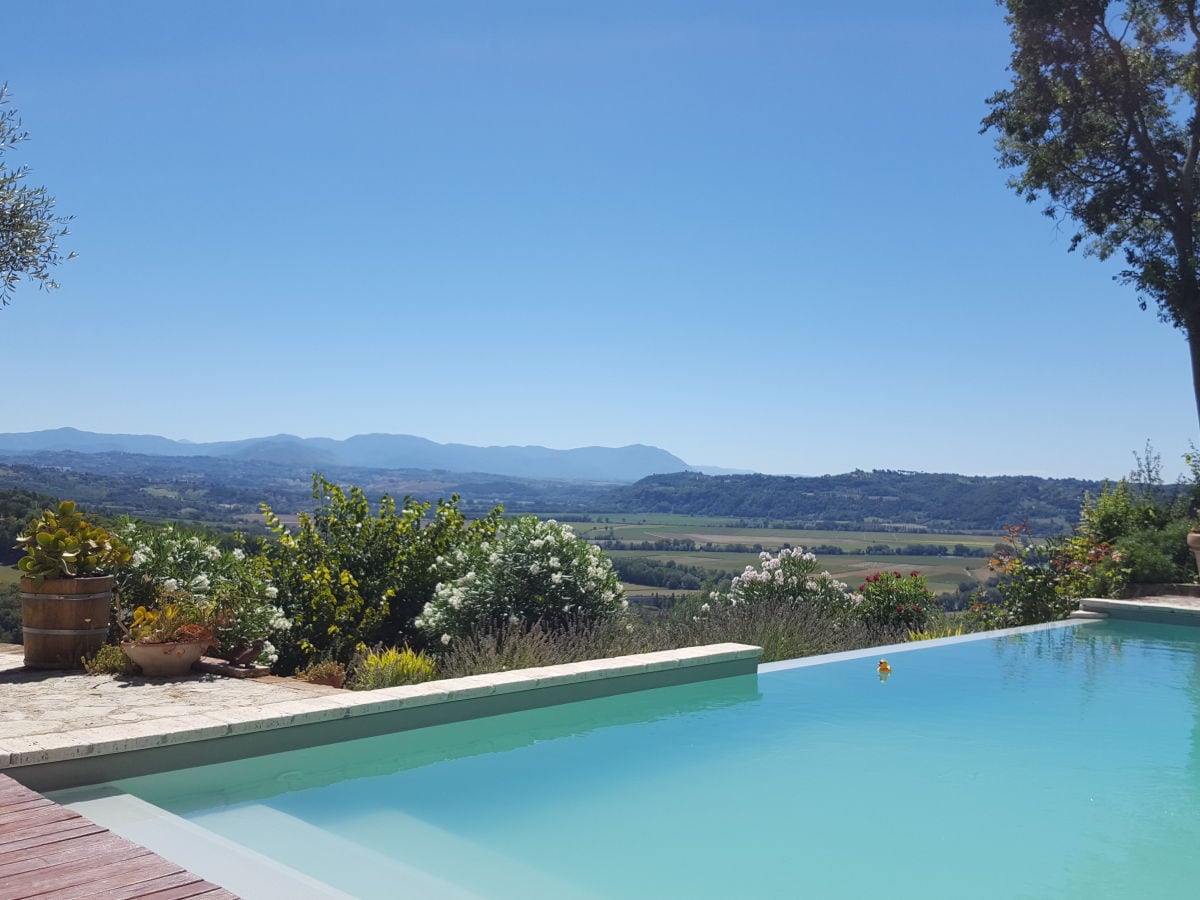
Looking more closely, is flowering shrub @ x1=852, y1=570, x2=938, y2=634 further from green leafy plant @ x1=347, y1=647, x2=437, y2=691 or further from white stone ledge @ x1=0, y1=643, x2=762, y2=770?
green leafy plant @ x1=347, y1=647, x2=437, y2=691

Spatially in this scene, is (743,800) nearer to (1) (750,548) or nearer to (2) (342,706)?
(2) (342,706)

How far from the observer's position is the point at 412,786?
491 cm

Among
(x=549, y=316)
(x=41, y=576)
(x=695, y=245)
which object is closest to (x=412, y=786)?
(x=41, y=576)

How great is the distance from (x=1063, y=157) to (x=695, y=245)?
1002cm

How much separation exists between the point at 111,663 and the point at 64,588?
2.02ft

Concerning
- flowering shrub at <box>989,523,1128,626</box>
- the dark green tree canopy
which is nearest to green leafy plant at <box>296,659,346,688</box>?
the dark green tree canopy

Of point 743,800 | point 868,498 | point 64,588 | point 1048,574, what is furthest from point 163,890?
point 868,498

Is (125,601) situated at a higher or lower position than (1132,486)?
lower

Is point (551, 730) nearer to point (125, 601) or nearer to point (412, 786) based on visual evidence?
point (412, 786)

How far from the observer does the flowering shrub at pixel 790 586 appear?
10.5 meters

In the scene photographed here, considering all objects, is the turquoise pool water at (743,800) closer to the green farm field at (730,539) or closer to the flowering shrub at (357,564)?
the flowering shrub at (357,564)

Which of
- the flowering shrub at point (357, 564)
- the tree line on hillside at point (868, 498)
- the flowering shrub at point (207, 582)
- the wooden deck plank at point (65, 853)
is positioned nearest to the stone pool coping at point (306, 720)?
the wooden deck plank at point (65, 853)

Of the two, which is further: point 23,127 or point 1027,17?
point 1027,17

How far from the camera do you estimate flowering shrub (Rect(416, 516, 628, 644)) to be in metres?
8.21
